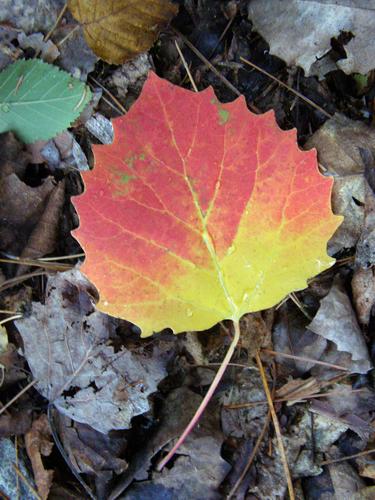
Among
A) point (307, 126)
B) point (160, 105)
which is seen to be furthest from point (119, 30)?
point (307, 126)

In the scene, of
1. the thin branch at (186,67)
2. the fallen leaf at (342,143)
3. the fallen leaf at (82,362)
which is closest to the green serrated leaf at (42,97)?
the thin branch at (186,67)

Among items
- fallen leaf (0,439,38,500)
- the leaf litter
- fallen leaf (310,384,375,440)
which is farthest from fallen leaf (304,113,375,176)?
fallen leaf (0,439,38,500)

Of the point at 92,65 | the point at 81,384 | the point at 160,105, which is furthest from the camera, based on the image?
the point at 92,65

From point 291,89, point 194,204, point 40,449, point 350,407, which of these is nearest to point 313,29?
point 291,89

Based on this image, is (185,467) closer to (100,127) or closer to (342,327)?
(342,327)

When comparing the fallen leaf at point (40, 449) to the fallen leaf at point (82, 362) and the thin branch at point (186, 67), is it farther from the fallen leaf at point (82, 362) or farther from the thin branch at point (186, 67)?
the thin branch at point (186, 67)

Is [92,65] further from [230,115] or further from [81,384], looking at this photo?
[81,384]

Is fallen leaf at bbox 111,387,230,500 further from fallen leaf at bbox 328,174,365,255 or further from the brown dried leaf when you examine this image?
fallen leaf at bbox 328,174,365,255
